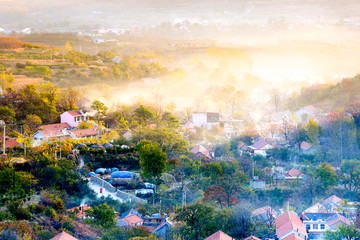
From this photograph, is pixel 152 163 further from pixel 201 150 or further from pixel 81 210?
pixel 201 150

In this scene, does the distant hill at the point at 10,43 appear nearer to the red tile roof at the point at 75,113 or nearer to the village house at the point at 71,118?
the red tile roof at the point at 75,113

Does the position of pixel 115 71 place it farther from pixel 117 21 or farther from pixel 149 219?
pixel 149 219

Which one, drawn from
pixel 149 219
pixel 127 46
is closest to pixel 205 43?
pixel 127 46

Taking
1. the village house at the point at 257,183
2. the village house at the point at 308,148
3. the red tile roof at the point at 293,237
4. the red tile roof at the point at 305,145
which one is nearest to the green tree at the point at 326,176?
the village house at the point at 257,183

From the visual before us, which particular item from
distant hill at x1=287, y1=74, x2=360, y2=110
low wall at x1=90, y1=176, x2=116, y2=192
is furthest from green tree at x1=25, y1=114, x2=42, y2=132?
distant hill at x1=287, y1=74, x2=360, y2=110

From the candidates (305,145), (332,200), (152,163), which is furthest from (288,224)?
(305,145)
